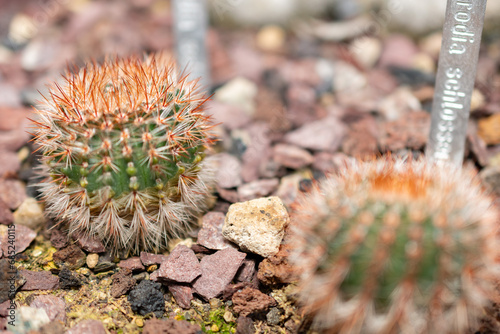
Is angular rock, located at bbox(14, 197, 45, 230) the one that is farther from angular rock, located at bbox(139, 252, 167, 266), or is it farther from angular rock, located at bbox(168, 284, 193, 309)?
angular rock, located at bbox(168, 284, 193, 309)

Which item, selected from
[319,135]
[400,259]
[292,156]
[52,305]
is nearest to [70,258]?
[52,305]

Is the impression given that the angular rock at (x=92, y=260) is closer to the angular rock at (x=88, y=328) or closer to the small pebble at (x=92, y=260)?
the small pebble at (x=92, y=260)

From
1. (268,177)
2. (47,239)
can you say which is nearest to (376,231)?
(268,177)

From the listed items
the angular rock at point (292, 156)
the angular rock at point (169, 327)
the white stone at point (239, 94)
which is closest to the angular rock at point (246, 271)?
the angular rock at point (169, 327)

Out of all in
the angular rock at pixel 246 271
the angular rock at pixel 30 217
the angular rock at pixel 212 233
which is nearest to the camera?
the angular rock at pixel 246 271

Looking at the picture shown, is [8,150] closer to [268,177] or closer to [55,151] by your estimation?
[55,151]

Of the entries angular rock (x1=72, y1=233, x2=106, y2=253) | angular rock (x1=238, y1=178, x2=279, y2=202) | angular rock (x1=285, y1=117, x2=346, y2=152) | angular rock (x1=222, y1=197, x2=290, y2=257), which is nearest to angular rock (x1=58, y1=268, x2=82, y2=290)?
angular rock (x1=72, y1=233, x2=106, y2=253)
